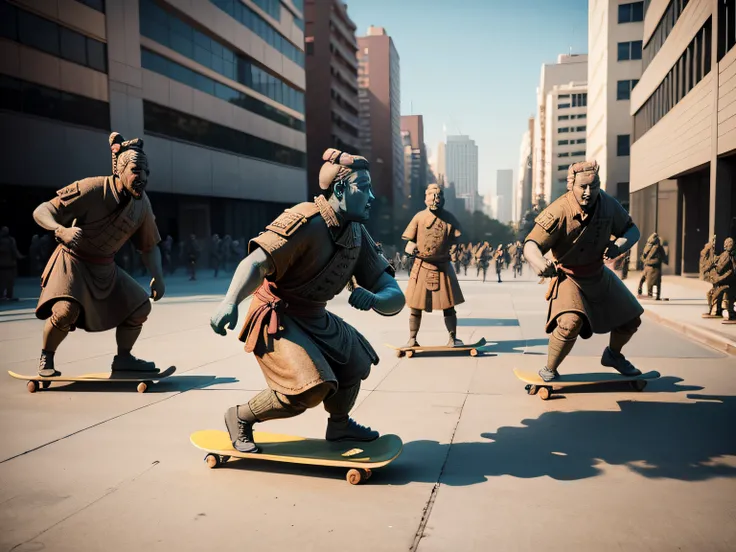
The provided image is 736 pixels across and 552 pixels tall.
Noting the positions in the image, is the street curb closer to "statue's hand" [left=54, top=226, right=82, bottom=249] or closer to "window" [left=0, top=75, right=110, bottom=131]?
"statue's hand" [left=54, top=226, right=82, bottom=249]

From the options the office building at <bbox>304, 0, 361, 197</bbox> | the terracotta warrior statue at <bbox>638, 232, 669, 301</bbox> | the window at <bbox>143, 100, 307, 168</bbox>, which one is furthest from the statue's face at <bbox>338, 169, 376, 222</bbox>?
the office building at <bbox>304, 0, 361, 197</bbox>

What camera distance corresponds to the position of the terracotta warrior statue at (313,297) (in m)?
3.82

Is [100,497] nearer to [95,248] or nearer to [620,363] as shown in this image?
[95,248]

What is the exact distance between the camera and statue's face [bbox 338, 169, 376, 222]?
3975 millimetres

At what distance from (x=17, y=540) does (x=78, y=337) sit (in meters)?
7.73

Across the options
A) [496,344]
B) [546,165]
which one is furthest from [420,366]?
[546,165]

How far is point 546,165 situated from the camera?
Result: 132000 millimetres

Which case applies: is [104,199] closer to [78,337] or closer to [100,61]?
[78,337]

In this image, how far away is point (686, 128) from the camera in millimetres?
22375

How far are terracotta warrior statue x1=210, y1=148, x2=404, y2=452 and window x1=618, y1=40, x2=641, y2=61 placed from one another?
5235 centimetres

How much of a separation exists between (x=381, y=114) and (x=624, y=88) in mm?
82041

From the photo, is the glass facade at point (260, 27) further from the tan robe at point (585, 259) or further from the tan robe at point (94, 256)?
the tan robe at point (585, 259)

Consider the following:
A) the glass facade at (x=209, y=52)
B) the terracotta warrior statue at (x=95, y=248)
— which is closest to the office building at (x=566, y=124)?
the glass facade at (x=209, y=52)

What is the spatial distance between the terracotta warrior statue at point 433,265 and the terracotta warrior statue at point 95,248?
357 centimetres
